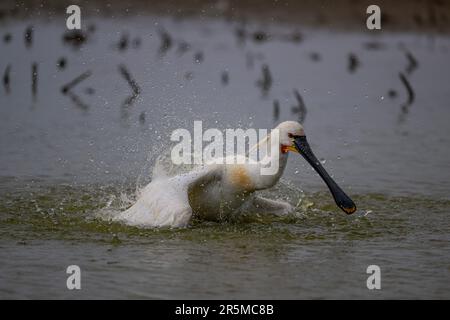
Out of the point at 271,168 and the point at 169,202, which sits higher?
the point at 271,168

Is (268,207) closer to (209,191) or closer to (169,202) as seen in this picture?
(209,191)

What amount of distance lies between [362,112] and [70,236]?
6367mm

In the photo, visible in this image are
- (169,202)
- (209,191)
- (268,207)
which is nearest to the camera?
(169,202)

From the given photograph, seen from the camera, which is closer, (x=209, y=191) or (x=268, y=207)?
(x=209, y=191)

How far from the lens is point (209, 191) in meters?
8.18

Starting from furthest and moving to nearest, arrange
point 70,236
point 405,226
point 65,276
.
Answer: point 405,226, point 70,236, point 65,276

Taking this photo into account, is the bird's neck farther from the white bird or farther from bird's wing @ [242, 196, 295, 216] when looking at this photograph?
bird's wing @ [242, 196, 295, 216]

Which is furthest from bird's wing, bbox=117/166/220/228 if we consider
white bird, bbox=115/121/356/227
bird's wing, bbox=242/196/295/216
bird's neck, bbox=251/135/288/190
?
bird's wing, bbox=242/196/295/216

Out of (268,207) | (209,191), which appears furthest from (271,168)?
(268,207)

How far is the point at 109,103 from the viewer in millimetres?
13008

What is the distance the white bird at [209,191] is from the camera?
25.9 feet

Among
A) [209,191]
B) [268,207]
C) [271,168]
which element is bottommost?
[268,207]
